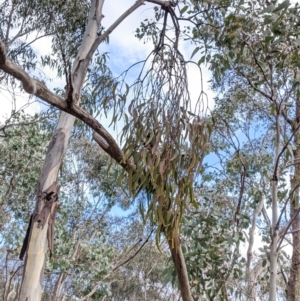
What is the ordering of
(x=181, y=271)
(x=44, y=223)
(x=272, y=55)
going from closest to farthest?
(x=181, y=271) < (x=44, y=223) < (x=272, y=55)

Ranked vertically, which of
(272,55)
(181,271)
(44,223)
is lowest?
(181,271)

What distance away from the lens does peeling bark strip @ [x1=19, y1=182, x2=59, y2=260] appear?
194 cm

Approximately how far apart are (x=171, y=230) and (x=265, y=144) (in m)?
3.34

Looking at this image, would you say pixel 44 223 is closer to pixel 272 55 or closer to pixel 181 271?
pixel 181 271

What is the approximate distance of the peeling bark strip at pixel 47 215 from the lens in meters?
1.94

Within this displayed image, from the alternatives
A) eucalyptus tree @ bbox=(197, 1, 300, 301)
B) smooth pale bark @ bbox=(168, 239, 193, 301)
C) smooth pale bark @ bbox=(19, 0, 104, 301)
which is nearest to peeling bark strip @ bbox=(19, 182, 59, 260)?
smooth pale bark @ bbox=(19, 0, 104, 301)

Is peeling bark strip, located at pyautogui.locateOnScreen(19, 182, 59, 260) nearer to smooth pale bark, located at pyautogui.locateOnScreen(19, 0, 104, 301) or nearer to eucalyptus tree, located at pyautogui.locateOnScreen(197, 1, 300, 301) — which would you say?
smooth pale bark, located at pyautogui.locateOnScreen(19, 0, 104, 301)

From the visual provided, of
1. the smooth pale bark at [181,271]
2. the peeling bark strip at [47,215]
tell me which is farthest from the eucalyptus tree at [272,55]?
the peeling bark strip at [47,215]

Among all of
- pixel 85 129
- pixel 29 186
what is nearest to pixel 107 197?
pixel 29 186

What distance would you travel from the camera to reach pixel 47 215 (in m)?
1.95

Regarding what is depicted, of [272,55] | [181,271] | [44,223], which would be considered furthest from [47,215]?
[272,55]

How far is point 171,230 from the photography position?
117cm

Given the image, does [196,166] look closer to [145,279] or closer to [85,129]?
[85,129]

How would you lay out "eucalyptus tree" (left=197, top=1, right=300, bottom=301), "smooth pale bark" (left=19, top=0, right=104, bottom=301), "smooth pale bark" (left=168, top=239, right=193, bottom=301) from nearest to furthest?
"smooth pale bark" (left=168, top=239, right=193, bottom=301), "eucalyptus tree" (left=197, top=1, right=300, bottom=301), "smooth pale bark" (left=19, top=0, right=104, bottom=301)
